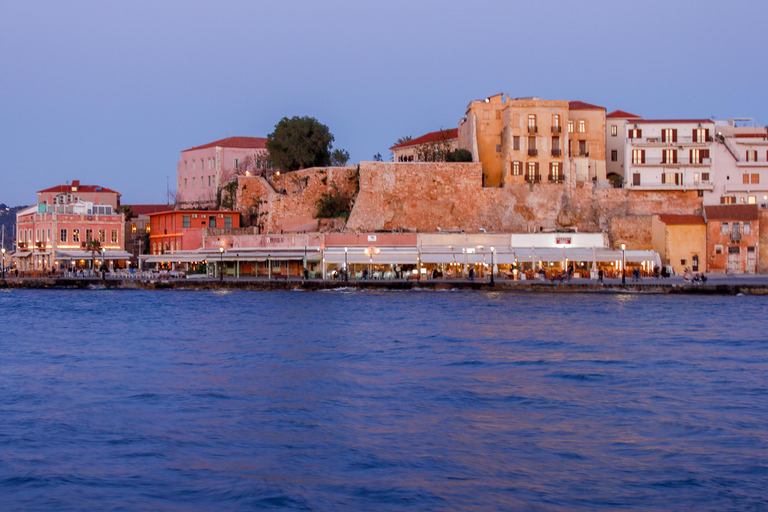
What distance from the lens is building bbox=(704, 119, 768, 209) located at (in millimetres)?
46312

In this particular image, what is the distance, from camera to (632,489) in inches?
372

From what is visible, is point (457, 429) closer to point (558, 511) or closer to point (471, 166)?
point (558, 511)

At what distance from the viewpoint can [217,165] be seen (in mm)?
60188

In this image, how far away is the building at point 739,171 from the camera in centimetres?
4631

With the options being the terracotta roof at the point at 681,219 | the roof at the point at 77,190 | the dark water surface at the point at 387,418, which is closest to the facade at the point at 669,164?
the terracotta roof at the point at 681,219

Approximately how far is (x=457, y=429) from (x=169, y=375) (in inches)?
284

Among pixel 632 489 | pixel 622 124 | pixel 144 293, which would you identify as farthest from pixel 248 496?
pixel 622 124

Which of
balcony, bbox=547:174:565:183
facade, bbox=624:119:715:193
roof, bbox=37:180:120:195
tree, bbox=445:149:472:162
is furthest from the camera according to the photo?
roof, bbox=37:180:120:195

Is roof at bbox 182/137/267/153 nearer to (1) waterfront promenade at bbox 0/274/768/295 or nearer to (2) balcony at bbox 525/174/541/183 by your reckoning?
(1) waterfront promenade at bbox 0/274/768/295

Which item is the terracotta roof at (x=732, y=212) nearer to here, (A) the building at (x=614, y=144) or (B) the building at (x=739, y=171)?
(B) the building at (x=739, y=171)

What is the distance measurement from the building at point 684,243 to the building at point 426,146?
49.1 ft

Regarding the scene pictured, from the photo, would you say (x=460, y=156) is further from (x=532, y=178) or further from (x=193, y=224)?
(x=193, y=224)

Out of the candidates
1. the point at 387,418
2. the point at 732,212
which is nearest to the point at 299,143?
the point at 732,212

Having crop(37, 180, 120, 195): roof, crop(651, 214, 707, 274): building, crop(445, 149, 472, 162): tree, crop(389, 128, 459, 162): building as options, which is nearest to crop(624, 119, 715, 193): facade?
crop(651, 214, 707, 274): building
